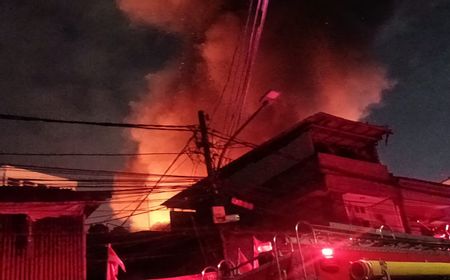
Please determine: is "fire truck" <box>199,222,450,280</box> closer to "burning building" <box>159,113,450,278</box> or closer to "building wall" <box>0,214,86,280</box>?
"building wall" <box>0,214,86,280</box>

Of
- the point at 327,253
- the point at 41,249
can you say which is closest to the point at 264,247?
the point at 327,253

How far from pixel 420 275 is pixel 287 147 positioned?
16.5 metres

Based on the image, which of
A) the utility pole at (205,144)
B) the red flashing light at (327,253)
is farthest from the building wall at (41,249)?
the red flashing light at (327,253)

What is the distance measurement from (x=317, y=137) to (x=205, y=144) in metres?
11.2

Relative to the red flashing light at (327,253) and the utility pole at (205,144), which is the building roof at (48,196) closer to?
the utility pole at (205,144)

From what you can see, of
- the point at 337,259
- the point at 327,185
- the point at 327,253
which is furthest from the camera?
the point at 327,185

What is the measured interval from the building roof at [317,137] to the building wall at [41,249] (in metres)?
11.8

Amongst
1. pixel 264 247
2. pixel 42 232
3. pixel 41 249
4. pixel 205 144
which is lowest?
pixel 264 247

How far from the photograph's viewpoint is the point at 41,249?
12.3m

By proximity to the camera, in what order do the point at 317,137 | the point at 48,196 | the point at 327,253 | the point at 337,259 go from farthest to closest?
1. the point at 317,137
2. the point at 48,196
3. the point at 337,259
4. the point at 327,253

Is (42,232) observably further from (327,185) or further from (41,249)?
(327,185)

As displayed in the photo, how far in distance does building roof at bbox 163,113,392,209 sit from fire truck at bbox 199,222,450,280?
42.3ft

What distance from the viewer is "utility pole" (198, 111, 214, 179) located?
16.3m

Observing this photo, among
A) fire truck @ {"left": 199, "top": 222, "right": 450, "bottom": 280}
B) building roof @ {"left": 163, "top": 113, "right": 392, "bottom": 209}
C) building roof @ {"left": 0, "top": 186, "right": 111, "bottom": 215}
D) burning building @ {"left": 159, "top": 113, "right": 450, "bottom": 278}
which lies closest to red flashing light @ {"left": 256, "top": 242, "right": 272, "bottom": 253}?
fire truck @ {"left": 199, "top": 222, "right": 450, "bottom": 280}
